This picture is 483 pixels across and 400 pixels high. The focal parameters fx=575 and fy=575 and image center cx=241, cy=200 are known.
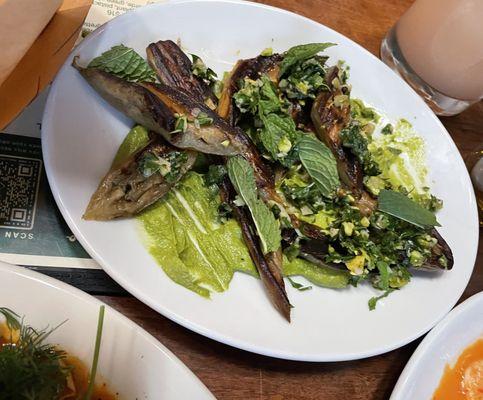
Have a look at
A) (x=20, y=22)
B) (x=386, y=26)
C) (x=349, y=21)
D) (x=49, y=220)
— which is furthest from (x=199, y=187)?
(x=386, y=26)

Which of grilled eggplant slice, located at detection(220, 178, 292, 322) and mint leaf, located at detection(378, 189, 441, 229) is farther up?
mint leaf, located at detection(378, 189, 441, 229)

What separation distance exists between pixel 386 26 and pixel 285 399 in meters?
1.55

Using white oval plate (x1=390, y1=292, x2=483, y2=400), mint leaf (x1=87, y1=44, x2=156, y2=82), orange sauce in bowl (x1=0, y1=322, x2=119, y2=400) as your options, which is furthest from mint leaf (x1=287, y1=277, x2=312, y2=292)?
mint leaf (x1=87, y1=44, x2=156, y2=82)

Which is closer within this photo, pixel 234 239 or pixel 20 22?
pixel 20 22

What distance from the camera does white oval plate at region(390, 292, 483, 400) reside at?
1502mm

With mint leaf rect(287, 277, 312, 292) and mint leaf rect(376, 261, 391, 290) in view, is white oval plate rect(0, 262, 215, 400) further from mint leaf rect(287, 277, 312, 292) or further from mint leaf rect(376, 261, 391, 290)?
mint leaf rect(376, 261, 391, 290)

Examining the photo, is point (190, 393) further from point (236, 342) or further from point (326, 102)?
point (326, 102)

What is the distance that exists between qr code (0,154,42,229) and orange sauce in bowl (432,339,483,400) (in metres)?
1.21

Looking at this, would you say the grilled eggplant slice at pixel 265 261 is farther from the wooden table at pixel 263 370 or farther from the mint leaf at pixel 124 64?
the mint leaf at pixel 124 64

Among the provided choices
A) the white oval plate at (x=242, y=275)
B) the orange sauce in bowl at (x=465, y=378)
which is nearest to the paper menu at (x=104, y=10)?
the white oval plate at (x=242, y=275)

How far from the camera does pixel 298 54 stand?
5.73 feet

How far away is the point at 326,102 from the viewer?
179 cm

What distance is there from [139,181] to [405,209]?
770mm

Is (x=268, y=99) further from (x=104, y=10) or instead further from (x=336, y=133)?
(x=104, y=10)
